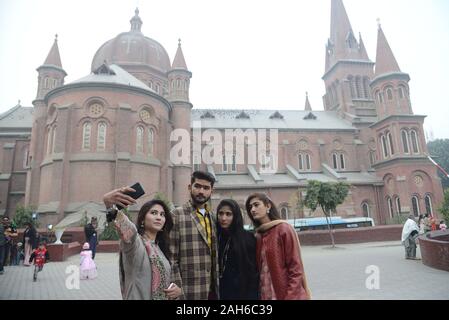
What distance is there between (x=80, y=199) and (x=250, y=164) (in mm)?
19199

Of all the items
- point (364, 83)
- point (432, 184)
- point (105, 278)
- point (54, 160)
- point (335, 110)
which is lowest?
point (105, 278)

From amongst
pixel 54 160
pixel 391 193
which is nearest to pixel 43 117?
pixel 54 160

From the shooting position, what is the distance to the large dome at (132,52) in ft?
120

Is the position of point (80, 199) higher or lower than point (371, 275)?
higher

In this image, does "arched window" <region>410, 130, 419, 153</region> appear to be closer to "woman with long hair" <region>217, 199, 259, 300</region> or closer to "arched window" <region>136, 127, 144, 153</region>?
"arched window" <region>136, 127, 144, 153</region>

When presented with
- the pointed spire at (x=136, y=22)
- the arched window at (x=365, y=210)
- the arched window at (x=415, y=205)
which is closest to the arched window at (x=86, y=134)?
the pointed spire at (x=136, y=22)

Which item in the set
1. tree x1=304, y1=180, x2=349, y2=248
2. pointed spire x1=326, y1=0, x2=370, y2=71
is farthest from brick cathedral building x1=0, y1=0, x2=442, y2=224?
tree x1=304, y1=180, x2=349, y2=248

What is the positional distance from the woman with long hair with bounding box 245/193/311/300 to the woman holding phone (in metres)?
0.90

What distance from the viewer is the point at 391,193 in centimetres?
3067

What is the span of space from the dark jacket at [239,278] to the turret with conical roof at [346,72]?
133 ft

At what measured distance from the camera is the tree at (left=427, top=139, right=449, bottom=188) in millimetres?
48769

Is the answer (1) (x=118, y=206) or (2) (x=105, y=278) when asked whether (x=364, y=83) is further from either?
(1) (x=118, y=206)

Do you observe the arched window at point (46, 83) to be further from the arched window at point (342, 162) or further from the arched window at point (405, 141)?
the arched window at point (405, 141)

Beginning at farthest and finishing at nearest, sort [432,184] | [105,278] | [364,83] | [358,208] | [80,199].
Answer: [364,83], [358,208], [432,184], [80,199], [105,278]
